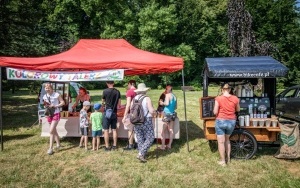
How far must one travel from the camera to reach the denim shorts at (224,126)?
6.51m

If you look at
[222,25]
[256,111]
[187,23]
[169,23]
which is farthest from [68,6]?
[256,111]

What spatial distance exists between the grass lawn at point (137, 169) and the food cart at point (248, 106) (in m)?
0.51

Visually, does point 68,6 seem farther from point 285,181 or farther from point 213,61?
point 285,181

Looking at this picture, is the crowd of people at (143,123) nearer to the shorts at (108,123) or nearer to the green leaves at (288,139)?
the shorts at (108,123)

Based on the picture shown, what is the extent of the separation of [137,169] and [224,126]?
7.36ft

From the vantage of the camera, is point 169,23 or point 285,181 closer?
point 285,181

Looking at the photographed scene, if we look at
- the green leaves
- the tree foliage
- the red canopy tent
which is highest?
the tree foliage

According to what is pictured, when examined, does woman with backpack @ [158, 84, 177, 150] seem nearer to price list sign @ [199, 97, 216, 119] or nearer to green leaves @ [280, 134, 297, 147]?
price list sign @ [199, 97, 216, 119]

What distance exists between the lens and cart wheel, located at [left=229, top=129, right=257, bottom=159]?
7122 mm

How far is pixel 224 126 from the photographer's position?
256 inches

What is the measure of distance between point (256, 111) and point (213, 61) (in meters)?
1.87

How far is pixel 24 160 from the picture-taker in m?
7.23

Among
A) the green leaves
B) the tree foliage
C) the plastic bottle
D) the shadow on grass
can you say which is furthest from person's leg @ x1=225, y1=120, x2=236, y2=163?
the tree foliage

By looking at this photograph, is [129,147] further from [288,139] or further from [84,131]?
[288,139]
